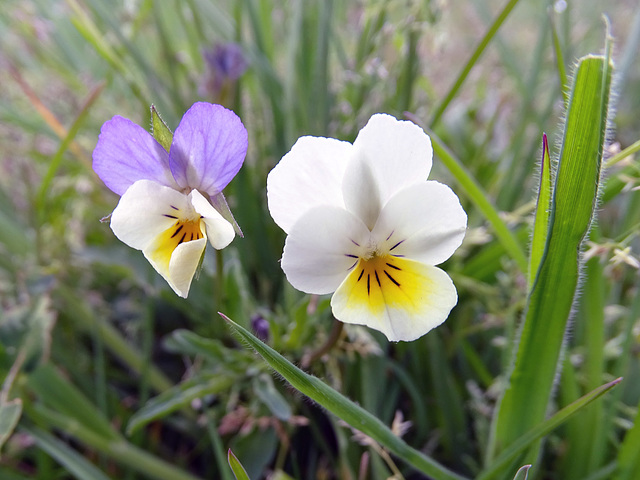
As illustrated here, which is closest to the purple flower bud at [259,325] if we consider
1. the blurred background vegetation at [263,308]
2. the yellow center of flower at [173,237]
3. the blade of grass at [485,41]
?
the blurred background vegetation at [263,308]

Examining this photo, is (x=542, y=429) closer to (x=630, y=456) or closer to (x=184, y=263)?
(x=630, y=456)

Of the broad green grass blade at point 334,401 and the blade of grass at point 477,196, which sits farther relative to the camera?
the blade of grass at point 477,196

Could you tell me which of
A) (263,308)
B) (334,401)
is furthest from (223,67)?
(334,401)

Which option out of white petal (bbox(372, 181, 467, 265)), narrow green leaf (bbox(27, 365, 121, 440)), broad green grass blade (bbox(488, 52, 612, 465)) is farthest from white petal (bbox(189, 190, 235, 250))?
narrow green leaf (bbox(27, 365, 121, 440))

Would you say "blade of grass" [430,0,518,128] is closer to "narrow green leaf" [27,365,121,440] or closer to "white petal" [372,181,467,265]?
"white petal" [372,181,467,265]

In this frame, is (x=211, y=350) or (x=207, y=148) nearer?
(x=207, y=148)

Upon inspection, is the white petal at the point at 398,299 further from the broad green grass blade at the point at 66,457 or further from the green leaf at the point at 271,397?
the broad green grass blade at the point at 66,457

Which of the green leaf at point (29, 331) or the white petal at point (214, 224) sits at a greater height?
the white petal at point (214, 224)
